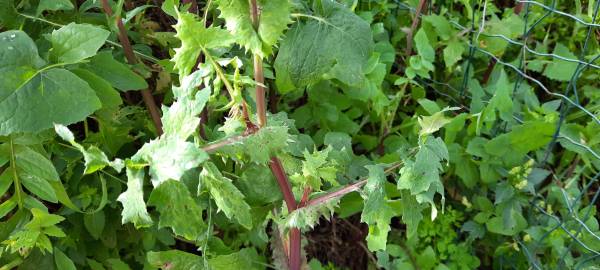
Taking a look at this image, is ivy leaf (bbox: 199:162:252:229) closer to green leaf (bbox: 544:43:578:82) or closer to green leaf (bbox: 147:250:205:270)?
green leaf (bbox: 147:250:205:270)

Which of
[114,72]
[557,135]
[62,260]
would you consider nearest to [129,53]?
[114,72]

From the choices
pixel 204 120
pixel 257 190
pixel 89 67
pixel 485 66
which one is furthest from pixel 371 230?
pixel 485 66

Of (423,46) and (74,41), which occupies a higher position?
(74,41)

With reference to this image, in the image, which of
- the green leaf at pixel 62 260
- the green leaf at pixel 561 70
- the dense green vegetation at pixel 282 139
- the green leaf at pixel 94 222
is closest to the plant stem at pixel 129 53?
the dense green vegetation at pixel 282 139

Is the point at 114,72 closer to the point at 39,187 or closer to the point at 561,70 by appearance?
the point at 39,187

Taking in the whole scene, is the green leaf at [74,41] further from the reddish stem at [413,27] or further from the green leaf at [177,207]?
the reddish stem at [413,27]
